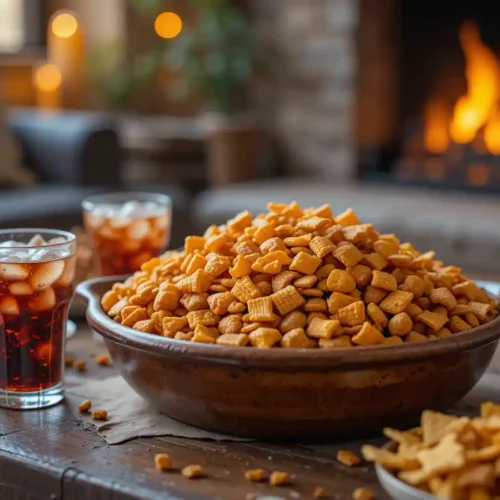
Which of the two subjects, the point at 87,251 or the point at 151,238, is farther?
the point at 87,251

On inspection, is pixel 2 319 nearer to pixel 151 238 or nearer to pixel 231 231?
pixel 231 231

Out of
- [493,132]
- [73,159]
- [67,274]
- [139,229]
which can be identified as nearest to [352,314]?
[67,274]

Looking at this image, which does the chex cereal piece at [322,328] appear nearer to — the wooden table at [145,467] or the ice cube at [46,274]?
the wooden table at [145,467]

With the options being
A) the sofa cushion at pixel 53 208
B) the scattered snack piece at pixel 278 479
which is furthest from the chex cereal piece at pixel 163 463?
the sofa cushion at pixel 53 208

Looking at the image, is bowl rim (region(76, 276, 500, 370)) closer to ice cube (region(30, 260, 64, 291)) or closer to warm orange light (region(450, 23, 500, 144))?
ice cube (region(30, 260, 64, 291))

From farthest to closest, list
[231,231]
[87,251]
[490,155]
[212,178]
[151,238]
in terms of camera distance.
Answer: [212,178]
[490,155]
[87,251]
[151,238]
[231,231]

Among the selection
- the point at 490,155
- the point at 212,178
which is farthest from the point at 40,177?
the point at 490,155
